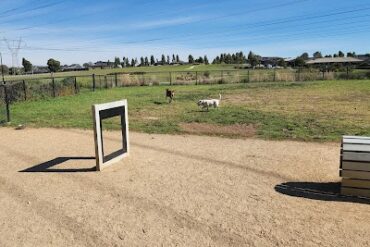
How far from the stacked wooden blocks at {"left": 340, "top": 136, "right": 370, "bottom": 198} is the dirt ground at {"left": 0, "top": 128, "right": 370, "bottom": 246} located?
0.67 feet

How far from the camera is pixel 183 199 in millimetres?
5891

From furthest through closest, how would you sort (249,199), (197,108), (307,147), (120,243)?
1. (197,108)
2. (307,147)
3. (249,199)
4. (120,243)

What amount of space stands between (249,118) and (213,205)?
27.1 ft

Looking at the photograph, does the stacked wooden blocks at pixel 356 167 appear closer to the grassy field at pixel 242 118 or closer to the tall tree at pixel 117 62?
the grassy field at pixel 242 118

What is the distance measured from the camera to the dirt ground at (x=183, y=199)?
468cm

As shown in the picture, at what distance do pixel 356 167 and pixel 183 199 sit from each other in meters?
2.60

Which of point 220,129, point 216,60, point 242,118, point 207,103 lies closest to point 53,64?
point 216,60

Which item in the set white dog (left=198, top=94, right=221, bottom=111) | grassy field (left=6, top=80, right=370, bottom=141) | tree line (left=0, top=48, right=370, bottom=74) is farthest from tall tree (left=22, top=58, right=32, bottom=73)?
white dog (left=198, top=94, right=221, bottom=111)

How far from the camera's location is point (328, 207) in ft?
18.1

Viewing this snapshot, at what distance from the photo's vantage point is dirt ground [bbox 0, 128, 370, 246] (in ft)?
15.3

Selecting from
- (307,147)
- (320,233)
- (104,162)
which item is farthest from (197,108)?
(320,233)

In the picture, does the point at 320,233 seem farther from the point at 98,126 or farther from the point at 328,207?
the point at 98,126

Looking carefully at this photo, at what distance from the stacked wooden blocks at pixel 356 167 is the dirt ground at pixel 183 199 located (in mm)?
205

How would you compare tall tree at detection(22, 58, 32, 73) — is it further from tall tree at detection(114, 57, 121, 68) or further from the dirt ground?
the dirt ground
